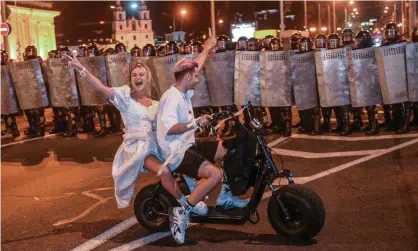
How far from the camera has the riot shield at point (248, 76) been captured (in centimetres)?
1182

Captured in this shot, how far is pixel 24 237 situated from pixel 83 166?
394 cm

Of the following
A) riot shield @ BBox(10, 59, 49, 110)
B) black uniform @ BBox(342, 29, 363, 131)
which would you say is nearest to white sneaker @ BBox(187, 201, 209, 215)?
black uniform @ BBox(342, 29, 363, 131)

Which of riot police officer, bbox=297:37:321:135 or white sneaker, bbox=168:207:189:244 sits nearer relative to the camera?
white sneaker, bbox=168:207:189:244

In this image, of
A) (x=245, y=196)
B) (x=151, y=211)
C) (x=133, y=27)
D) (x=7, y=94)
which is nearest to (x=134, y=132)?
(x=151, y=211)

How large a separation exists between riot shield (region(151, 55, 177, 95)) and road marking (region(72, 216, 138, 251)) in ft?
20.2

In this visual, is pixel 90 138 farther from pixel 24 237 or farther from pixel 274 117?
pixel 24 237

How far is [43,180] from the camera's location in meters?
9.19

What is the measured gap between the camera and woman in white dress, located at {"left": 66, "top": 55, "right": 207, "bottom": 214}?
5.79m

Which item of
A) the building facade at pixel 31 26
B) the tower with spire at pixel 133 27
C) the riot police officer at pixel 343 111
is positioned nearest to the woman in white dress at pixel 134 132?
the riot police officer at pixel 343 111

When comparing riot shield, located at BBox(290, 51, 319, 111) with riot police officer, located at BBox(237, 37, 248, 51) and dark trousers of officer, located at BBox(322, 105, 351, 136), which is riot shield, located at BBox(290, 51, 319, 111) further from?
riot police officer, located at BBox(237, 37, 248, 51)

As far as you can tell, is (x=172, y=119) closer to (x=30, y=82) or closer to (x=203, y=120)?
(x=203, y=120)

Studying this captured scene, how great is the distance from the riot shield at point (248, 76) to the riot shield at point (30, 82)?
462 cm

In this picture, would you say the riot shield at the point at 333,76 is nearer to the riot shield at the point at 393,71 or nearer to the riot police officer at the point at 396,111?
the riot shield at the point at 393,71

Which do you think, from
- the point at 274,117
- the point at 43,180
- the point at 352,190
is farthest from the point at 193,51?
the point at 352,190
